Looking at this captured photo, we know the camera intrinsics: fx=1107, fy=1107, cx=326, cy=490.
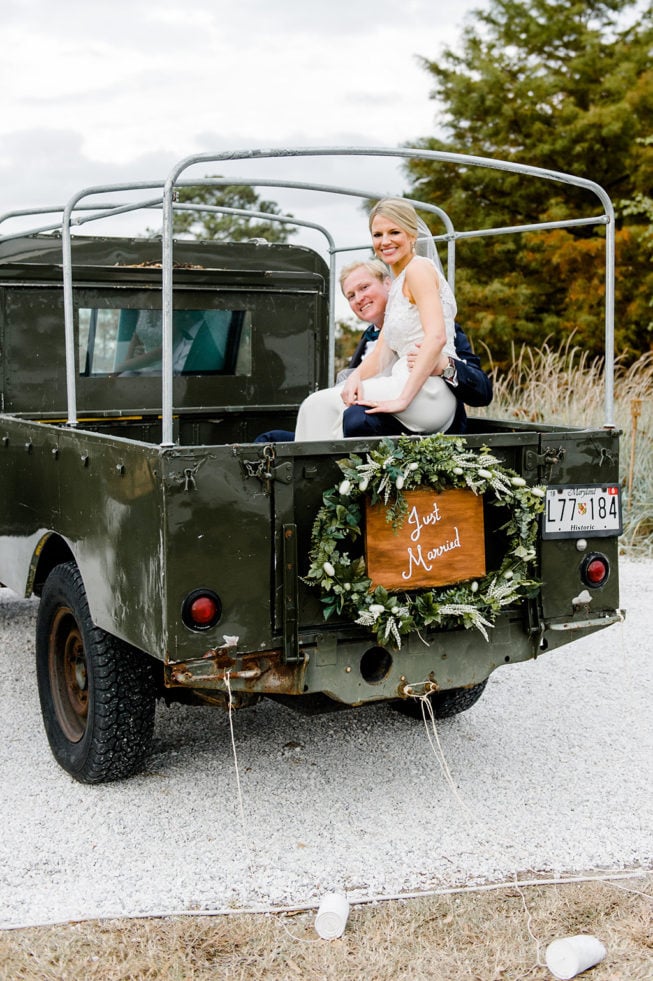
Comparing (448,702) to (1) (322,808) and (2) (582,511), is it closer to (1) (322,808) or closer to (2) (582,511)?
(1) (322,808)

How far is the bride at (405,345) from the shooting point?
4.03m

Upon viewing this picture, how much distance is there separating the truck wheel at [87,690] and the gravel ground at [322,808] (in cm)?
13

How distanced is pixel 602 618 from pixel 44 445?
225cm

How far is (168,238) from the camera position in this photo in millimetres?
3334

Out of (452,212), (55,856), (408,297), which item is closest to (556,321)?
(452,212)

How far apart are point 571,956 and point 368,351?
9.26 ft

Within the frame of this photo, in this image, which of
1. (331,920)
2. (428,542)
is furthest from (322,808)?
(428,542)

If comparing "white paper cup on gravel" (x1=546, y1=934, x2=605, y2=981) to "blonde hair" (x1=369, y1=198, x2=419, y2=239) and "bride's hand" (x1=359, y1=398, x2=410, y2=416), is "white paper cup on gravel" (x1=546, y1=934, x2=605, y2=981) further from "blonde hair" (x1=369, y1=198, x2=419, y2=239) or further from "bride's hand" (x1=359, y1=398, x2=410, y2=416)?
"blonde hair" (x1=369, y1=198, x2=419, y2=239)

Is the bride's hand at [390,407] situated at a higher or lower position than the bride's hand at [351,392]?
lower

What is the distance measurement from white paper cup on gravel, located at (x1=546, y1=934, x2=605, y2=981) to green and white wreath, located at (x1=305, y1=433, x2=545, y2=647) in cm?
104

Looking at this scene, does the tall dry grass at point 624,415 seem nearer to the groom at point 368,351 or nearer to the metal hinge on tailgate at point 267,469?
the groom at point 368,351

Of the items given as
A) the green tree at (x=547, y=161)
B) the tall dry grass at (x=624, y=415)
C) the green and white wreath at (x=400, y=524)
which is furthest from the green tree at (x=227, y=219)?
the green and white wreath at (x=400, y=524)

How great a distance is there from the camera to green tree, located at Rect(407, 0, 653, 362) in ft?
59.3

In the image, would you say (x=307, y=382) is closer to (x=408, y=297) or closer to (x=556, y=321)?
(x=408, y=297)
